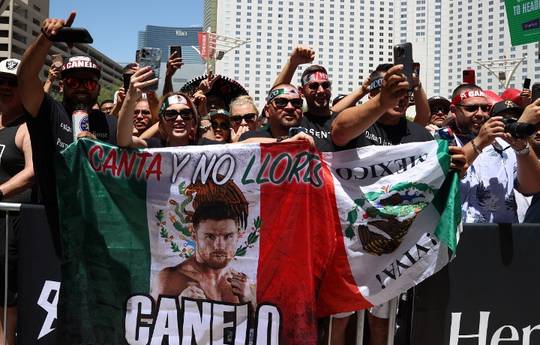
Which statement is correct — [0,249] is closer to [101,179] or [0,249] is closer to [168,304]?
[101,179]

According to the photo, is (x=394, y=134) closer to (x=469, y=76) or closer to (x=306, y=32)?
(x=469, y=76)

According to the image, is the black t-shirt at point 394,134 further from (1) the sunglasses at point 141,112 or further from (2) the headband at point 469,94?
(1) the sunglasses at point 141,112

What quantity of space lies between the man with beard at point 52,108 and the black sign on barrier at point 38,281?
0.11 meters

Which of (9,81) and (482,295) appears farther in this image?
(9,81)

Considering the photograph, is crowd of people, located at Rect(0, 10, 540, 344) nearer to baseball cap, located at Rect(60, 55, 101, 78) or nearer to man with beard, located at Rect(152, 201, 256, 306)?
baseball cap, located at Rect(60, 55, 101, 78)

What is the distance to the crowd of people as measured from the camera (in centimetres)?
344

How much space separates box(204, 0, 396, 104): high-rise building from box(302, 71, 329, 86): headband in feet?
390

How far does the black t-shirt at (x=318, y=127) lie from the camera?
13.2 ft

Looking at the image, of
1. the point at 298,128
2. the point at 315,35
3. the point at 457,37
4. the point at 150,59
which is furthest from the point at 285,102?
the point at 315,35

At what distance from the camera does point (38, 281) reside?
3.79 metres

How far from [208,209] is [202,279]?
0.43 meters

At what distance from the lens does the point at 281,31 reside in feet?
426

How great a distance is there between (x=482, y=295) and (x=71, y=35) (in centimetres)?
300

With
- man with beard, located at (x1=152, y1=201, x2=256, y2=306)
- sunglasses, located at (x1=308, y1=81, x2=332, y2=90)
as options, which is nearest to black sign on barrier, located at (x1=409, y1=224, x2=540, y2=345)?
man with beard, located at (x1=152, y1=201, x2=256, y2=306)
